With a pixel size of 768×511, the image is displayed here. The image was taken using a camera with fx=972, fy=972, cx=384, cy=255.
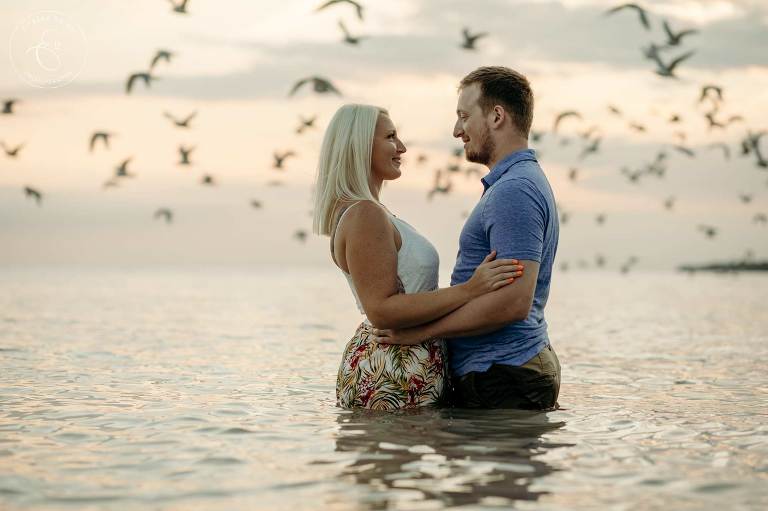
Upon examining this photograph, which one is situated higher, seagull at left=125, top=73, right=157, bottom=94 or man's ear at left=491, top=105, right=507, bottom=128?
seagull at left=125, top=73, right=157, bottom=94

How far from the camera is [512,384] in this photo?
668 centimetres

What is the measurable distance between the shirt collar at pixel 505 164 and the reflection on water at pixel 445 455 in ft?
5.26

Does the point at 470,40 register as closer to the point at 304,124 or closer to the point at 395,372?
the point at 304,124

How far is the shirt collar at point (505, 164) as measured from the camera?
21.7 feet

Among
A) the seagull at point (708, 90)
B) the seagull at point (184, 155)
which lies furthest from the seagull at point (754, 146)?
the seagull at point (184, 155)

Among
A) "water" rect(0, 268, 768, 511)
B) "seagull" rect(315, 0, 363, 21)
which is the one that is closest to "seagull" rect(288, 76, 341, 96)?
"seagull" rect(315, 0, 363, 21)

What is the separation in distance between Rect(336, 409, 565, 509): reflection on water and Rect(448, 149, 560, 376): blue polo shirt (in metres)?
0.45

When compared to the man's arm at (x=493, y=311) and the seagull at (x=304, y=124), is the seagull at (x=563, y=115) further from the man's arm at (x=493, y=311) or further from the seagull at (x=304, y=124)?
the man's arm at (x=493, y=311)

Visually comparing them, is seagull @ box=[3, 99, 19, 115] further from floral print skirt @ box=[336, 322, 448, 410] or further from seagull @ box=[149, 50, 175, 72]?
floral print skirt @ box=[336, 322, 448, 410]

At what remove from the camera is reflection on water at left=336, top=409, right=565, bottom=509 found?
5469mm

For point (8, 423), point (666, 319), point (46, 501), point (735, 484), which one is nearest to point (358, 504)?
point (46, 501)

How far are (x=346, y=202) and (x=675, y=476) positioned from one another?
272cm

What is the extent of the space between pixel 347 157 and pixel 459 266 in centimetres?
107

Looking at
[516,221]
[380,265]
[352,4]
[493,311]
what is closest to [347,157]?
[380,265]
